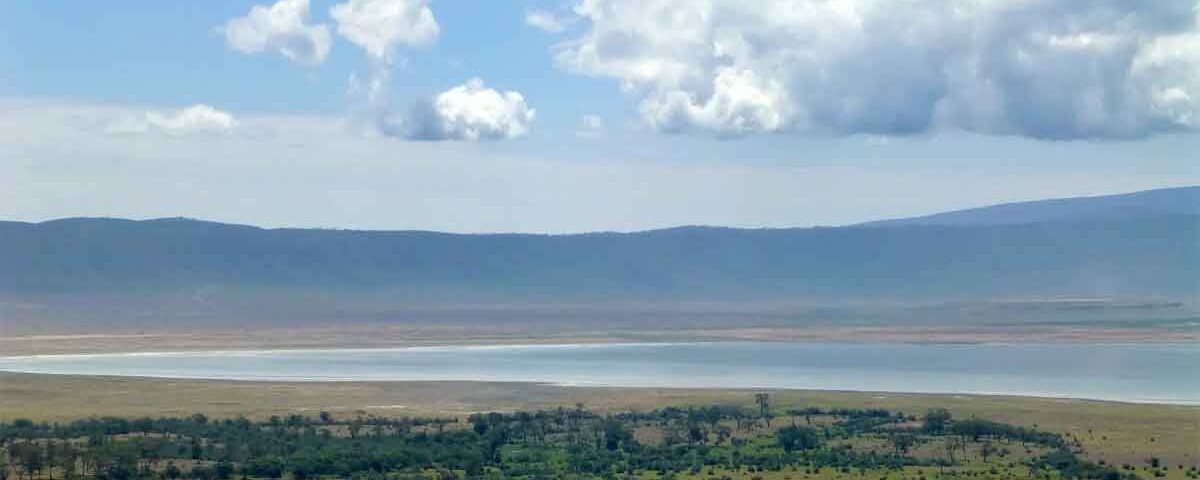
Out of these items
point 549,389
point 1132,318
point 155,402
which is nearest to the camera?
point 155,402

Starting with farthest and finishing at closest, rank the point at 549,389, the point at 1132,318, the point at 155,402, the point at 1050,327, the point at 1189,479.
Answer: the point at 1132,318, the point at 1050,327, the point at 549,389, the point at 155,402, the point at 1189,479

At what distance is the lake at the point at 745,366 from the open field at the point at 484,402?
5068 millimetres

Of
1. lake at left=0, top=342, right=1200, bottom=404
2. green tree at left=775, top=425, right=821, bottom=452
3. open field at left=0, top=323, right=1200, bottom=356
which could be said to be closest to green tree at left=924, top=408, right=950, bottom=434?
green tree at left=775, top=425, right=821, bottom=452

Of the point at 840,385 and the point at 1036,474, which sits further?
the point at 840,385

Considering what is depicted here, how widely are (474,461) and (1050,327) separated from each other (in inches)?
4264

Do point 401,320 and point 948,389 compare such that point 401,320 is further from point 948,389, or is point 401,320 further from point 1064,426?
point 1064,426

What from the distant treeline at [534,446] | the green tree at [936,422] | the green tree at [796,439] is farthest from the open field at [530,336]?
the green tree at [796,439]

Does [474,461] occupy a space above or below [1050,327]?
below

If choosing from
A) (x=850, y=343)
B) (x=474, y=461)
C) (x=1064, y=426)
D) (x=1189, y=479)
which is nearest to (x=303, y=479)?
(x=474, y=461)

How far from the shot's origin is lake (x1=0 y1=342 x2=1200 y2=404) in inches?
3415

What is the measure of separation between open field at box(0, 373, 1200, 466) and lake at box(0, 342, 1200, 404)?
5.07 meters

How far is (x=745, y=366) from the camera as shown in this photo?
340 ft

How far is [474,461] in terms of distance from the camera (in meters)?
53.4

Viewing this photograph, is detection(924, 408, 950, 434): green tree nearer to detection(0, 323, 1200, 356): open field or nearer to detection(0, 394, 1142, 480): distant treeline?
detection(0, 394, 1142, 480): distant treeline
